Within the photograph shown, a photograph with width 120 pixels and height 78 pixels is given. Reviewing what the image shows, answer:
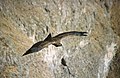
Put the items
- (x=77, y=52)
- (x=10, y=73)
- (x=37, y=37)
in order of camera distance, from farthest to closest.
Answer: (x=77, y=52)
(x=37, y=37)
(x=10, y=73)

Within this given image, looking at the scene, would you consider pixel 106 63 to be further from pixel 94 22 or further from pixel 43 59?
pixel 43 59

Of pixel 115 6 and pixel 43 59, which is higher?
pixel 115 6

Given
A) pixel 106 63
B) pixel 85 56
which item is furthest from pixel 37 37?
pixel 106 63

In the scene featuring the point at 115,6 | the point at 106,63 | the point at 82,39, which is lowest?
the point at 106,63

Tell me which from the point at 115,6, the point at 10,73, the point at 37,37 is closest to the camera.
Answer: the point at 10,73

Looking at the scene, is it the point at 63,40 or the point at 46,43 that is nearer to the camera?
the point at 46,43

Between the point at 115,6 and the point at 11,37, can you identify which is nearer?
the point at 11,37
